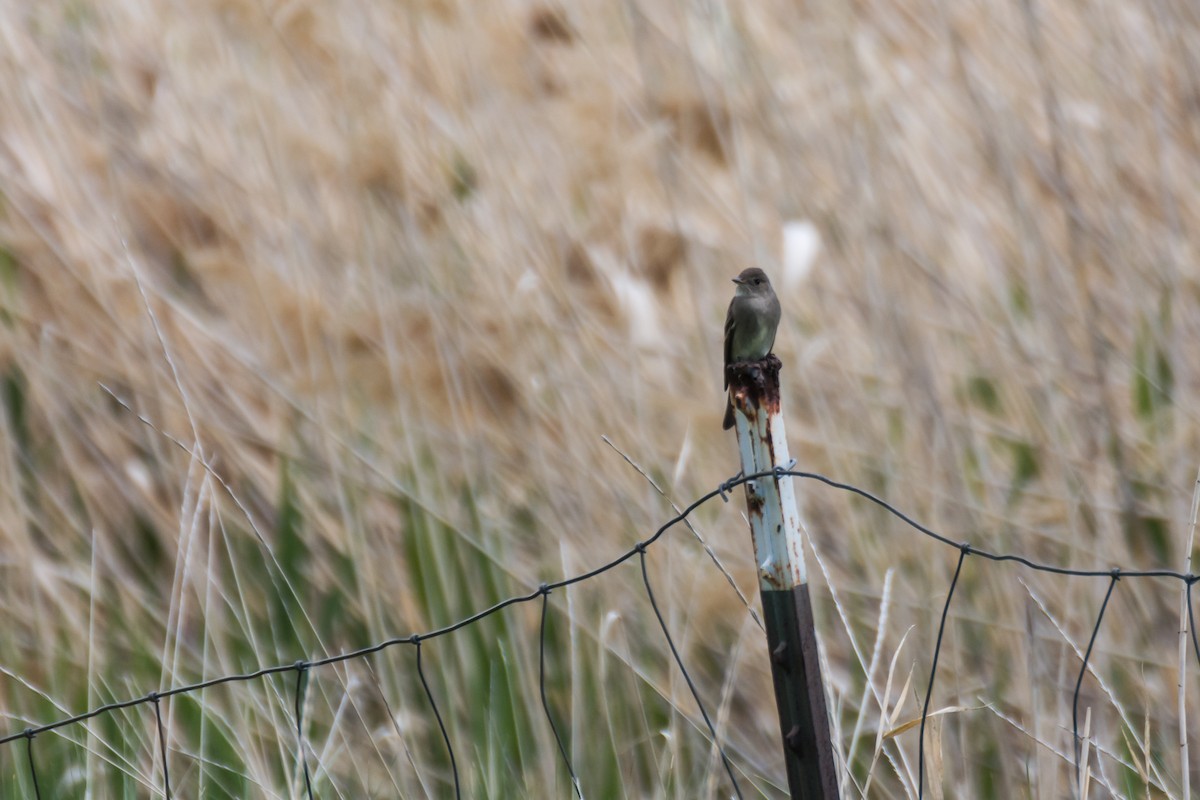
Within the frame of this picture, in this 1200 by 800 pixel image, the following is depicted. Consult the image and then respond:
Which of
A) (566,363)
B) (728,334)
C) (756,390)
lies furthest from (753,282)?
(756,390)

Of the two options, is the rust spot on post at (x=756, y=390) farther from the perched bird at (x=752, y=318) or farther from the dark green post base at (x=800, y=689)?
the perched bird at (x=752, y=318)

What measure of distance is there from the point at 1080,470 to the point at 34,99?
1.58 m

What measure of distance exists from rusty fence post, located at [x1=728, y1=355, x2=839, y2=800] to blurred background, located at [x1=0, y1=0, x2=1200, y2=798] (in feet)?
1.93

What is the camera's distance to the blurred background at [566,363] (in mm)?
1943

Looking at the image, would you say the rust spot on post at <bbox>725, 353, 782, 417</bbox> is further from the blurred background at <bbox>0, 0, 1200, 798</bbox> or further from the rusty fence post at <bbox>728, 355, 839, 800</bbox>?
the blurred background at <bbox>0, 0, 1200, 798</bbox>

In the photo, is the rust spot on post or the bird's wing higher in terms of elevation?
the bird's wing

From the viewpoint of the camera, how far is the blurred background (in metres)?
1.94

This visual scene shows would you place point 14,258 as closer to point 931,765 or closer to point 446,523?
point 446,523

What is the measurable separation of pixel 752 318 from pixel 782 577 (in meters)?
0.58

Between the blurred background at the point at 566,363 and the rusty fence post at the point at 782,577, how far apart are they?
589 mm

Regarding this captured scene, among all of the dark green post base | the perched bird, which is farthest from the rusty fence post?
the perched bird

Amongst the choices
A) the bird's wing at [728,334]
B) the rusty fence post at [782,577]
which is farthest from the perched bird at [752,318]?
the rusty fence post at [782,577]

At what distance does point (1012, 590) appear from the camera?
191 cm

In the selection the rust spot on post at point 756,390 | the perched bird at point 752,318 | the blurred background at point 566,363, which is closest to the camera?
the rust spot on post at point 756,390
